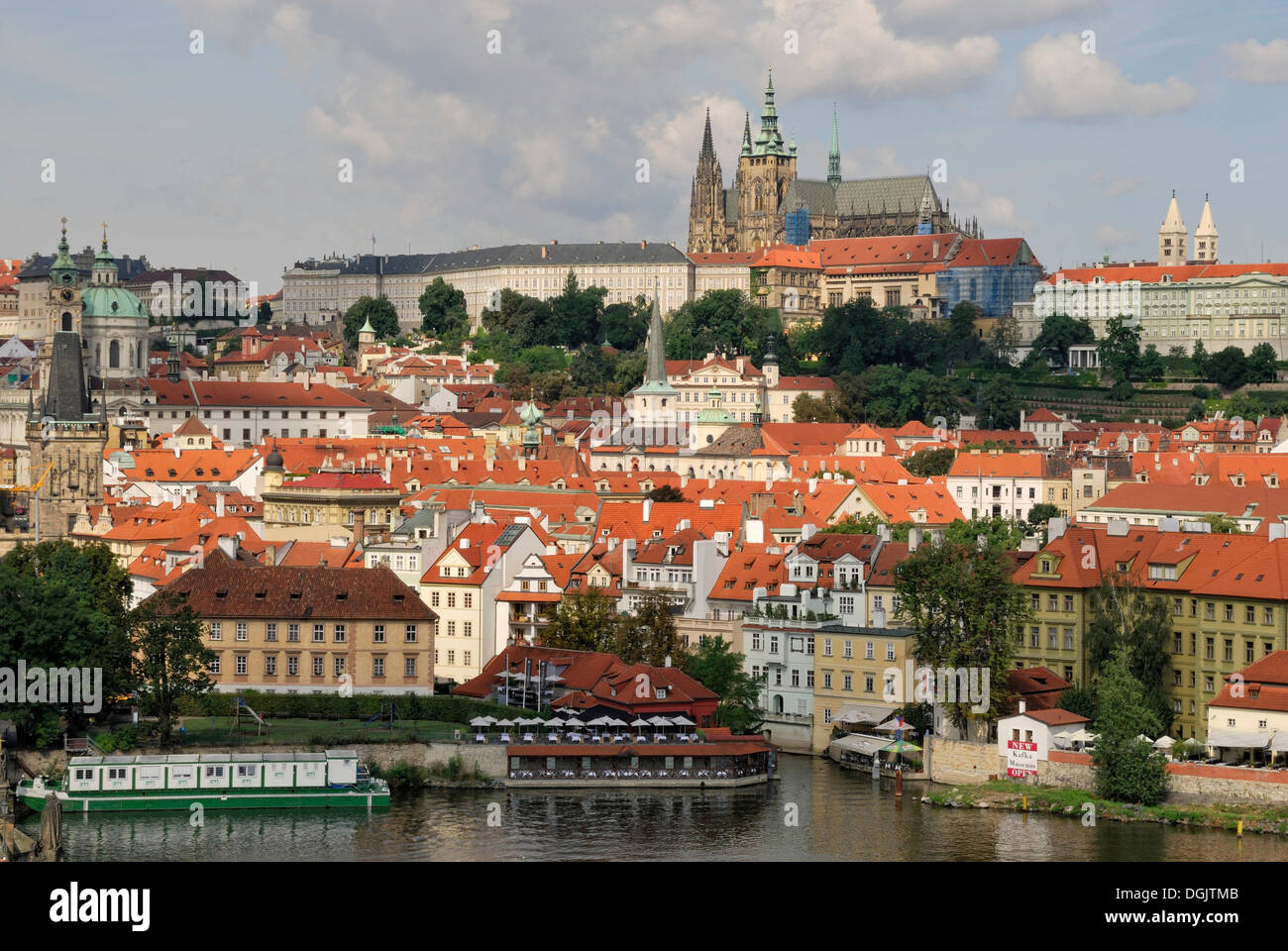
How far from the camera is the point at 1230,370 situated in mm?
145500

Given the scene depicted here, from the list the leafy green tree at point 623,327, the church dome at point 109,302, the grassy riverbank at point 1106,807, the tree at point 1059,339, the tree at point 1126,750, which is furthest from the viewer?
the leafy green tree at point 623,327

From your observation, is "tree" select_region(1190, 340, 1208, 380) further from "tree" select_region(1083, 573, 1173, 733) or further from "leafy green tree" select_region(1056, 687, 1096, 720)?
"leafy green tree" select_region(1056, 687, 1096, 720)

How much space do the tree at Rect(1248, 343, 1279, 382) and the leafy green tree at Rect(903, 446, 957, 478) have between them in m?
43.8

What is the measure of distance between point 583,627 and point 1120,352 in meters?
107

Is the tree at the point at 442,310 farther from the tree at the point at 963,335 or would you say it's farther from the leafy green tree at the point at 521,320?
the tree at the point at 963,335

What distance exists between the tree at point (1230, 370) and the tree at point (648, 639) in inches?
4078

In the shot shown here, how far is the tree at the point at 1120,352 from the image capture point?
14925 cm

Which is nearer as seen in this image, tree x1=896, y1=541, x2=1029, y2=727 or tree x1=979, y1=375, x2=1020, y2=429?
tree x1=896, y1=541, x2=1029, y2=727

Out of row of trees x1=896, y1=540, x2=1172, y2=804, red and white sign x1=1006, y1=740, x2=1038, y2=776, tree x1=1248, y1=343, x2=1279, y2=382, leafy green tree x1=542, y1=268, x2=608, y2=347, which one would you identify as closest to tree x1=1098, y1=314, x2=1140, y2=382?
tree x1=1248, y1=343, x2=1279, y2=382

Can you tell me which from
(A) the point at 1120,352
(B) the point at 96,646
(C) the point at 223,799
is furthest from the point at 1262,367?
(C) the point at 223,799

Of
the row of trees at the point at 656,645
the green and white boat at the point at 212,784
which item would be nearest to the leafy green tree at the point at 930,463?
the row of trees at the point at 656,645

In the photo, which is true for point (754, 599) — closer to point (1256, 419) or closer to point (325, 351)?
point (1256, 419)

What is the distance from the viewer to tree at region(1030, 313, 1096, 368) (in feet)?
516
